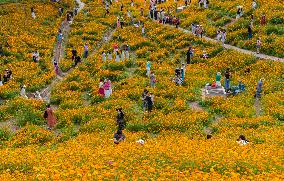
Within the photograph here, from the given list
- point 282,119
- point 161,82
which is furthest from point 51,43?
point 282,119

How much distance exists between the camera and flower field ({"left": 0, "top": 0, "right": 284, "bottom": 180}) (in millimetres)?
16719

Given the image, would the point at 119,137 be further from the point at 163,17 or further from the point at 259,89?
the point at 163,17

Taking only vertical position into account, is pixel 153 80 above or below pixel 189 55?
below

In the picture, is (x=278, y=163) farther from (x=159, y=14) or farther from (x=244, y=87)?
(x=159, y=14)

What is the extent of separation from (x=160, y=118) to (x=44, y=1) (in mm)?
45869

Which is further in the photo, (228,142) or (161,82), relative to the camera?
(161,82)

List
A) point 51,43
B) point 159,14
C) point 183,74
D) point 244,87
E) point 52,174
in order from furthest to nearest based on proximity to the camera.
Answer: point 159,14, point 51,43, point 183,74, point 244,87, point 52,174

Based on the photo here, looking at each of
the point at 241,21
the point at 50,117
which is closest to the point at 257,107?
the point at 50,117

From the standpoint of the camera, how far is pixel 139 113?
32375 millimetres

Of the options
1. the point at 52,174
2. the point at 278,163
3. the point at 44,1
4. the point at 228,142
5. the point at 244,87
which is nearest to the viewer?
the point at 52,174

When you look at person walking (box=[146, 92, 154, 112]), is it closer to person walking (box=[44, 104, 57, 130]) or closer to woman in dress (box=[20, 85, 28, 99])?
person walking (box=[44, 104, 57, 130])

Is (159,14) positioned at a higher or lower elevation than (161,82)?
higher

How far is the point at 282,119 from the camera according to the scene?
29.9m

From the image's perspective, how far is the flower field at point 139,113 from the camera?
54.9ft
